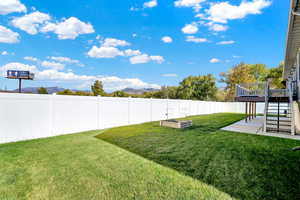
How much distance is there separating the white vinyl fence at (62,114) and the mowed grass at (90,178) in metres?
1.14

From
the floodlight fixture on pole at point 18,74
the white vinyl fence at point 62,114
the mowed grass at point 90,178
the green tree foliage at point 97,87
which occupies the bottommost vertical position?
the mowed grass at point 90,178

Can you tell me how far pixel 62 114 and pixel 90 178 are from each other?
4158 mm

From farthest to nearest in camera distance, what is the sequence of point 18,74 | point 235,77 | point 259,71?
point 259,71 → point 235,77 → point 18,74

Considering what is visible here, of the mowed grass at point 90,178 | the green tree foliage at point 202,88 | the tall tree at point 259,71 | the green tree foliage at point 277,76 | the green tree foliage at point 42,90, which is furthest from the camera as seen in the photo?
the tall tree at point 259,71

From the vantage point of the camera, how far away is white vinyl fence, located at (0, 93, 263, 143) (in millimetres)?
4602

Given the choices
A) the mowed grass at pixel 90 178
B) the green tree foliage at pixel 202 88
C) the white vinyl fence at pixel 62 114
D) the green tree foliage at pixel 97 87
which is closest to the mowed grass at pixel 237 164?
the mowed grass at pixel 90 178

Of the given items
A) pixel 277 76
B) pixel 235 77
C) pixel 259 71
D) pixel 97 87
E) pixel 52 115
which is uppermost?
pixel 259 71

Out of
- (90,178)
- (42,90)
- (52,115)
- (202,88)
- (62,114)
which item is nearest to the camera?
(90,178)

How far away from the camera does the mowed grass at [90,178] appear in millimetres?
2043

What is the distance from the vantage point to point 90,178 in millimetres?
2508

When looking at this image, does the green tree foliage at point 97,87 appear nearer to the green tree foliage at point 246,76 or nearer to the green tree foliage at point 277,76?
the green tree foliage at point 246,76

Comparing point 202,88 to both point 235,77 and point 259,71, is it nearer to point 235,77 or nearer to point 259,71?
point 235,77

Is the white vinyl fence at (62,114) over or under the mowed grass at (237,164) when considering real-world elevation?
over

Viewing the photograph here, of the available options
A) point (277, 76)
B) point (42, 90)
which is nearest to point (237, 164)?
point (42, 90)
